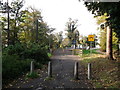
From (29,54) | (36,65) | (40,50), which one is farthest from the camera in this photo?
(40,50)

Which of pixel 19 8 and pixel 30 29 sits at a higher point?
pixel 19 8

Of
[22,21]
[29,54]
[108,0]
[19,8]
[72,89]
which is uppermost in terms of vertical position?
[19,8]

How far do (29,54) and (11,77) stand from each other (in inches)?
212

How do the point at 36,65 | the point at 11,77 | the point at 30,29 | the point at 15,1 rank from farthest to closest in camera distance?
the point at 15,1
the point at 30,29
the point at 36,65
the point at 11,77

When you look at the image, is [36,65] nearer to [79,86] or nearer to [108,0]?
[79,86]

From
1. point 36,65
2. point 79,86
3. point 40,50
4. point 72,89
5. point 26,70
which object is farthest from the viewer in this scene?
point 40,50

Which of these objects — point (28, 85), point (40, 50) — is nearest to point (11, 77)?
point (28, 85)

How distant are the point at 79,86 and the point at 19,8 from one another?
29.1 meters

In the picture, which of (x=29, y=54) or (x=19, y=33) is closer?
(x=29, y=54)

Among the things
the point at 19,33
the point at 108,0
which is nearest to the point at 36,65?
the point at 108,0

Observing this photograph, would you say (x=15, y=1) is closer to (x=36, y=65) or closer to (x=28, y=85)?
(x=36, y=65)

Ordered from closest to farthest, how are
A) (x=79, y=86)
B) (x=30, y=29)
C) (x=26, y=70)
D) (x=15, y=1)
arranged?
(x=79, y=86)
(x=26, y=70)
(x=30, y=29)
(x=15, y=1)

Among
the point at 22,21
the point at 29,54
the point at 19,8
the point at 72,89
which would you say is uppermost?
the point at 19,8

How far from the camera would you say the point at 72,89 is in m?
5.56
